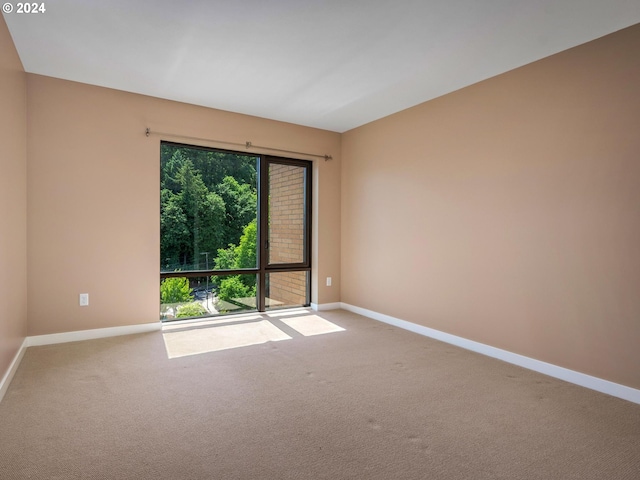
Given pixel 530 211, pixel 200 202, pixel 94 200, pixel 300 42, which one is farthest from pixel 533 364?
pixel 94 200

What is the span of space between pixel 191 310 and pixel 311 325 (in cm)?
143

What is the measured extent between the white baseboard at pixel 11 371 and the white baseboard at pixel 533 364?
139 inches

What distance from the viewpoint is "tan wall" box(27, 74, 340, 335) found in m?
3.49

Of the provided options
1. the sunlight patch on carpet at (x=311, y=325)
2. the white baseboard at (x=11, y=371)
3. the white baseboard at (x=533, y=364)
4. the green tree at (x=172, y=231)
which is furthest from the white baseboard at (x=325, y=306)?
the white baseboard at (x=11, y=371)

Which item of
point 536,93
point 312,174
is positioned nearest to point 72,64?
point 312,174

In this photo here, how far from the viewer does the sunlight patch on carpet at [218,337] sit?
136 inches

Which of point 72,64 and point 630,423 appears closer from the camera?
point 630,423

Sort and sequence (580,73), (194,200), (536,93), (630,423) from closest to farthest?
(630,423) → (580,73) → (536,93) → (194,200)

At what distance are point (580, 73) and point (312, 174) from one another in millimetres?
3212

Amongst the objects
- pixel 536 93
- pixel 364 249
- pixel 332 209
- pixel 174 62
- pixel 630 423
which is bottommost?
pixel 630 423

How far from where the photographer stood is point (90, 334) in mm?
3713

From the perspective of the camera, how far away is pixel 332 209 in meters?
5.29

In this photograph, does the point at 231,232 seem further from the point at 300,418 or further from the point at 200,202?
the point at 300,418

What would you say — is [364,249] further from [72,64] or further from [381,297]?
[72,64]
